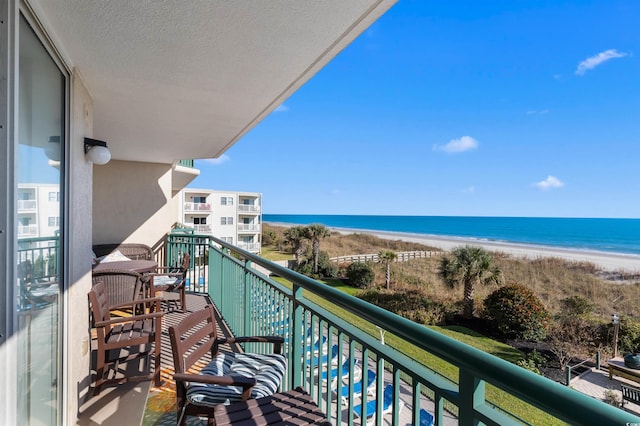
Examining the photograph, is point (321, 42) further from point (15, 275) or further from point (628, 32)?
point (628, 32)

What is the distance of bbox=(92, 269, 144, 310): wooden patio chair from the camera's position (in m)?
3.61

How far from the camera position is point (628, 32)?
148ft

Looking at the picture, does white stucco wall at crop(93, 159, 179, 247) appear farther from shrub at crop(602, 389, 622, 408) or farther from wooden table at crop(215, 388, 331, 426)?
shrub at crop(602, 389, 622, 408)

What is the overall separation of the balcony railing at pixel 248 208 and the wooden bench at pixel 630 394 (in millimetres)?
35247

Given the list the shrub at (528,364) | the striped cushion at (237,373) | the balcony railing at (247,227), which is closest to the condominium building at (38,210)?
the striped cushion at (237,373)

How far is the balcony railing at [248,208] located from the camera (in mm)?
39172

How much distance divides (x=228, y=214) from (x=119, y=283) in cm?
3550

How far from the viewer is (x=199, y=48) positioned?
2164 mm

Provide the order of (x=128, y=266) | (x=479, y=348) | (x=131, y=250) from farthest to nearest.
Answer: (x=479, y=348)
(x=131, y=250)
(x=128, y=266)

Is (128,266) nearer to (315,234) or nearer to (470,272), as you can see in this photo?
(470,272)

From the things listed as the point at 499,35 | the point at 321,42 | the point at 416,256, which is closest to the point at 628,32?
the point at 499,35

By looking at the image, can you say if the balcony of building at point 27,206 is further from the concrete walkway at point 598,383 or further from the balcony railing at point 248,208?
the balcony railing at point 248,208

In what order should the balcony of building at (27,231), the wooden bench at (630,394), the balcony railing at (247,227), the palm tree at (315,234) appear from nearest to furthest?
1. the balcony of building at (27,231)
2. the wooden bench at (630,394)
3. the palm tree at (315,234)
4. the balcony railing at (247,227)

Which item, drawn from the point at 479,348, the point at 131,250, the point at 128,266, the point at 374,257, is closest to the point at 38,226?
the point at 128,266
